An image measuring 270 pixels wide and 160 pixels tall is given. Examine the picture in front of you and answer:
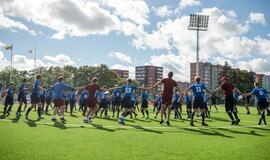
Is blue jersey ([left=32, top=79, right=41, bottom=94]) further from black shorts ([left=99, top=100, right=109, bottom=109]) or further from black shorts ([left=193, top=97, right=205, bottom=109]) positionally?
black shorts ([left=193, top=97, right=205, bottom=109])

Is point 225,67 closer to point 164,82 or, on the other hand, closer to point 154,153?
point 164,82

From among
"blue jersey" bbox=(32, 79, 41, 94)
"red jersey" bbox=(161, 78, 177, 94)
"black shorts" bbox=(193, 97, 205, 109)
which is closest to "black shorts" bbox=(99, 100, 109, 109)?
"blue jersey" bbox=(32, 79, 41, 94)

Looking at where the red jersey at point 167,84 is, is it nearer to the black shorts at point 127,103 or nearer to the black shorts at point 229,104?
the black shorts at point 127,103

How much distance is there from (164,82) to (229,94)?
3.53 meters

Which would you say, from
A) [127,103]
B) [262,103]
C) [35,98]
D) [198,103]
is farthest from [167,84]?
[35,98]

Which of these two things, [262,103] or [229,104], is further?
[262,103]

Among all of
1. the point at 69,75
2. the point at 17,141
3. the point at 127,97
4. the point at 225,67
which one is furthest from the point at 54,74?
the point at 17,141

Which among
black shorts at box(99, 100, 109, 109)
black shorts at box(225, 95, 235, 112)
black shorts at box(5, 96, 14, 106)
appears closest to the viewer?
black shorts at box(225, 95, 235, 112)

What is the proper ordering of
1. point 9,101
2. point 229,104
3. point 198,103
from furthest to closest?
point 9,101 < point 229,104 < point 198,103

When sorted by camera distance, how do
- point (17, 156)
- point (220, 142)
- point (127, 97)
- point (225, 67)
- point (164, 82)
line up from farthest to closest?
Result: 1. point (225, 67)
2. point (127, 97)
3. point (164, 82)
4. point (220, 142)
5. point (17, 156)

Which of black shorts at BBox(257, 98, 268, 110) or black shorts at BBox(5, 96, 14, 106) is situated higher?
black shorts at BBox(257, 98, 268, 110)

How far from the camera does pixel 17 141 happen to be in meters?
8.01

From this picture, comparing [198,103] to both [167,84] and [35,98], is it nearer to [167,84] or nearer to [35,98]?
[167,84]

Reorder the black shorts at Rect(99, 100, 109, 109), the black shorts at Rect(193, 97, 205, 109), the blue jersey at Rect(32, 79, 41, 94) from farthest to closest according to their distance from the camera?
the black shorts at Rect(99, 100, 109, 109), the blue jersey at Rect(32, 79, 41, 94), the black shorts at Rect(193, 97, 205, 109)
